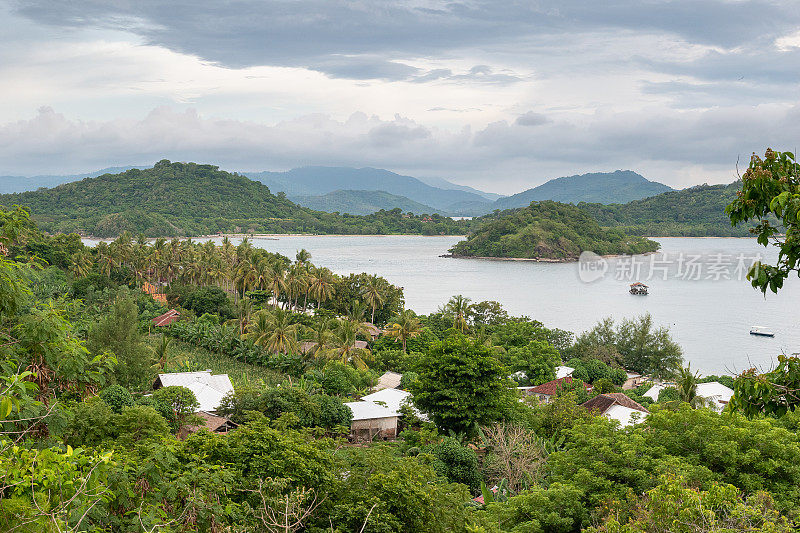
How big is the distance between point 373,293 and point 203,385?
Answer: 75.3ft

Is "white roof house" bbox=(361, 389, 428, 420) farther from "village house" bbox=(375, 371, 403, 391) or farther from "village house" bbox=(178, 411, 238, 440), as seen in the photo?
"village house" bbox=(178, 411, 238, 440)

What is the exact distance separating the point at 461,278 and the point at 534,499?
69142 mm

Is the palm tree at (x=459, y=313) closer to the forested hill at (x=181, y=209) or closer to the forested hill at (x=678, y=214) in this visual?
the forested hill at (x=181, y=209)

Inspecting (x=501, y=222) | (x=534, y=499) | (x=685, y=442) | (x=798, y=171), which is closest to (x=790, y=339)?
(x=685, y=442)

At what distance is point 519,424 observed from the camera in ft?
62.3

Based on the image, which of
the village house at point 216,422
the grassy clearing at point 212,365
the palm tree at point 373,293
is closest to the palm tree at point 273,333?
the grassy clearing at point 212,365

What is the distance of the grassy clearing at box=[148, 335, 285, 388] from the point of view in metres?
28.8

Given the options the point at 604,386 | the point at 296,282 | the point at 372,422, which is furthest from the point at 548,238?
the point at 372,422

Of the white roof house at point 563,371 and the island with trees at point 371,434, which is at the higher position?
the island with trees at point 371,434

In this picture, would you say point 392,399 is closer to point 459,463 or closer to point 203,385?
point 459,463

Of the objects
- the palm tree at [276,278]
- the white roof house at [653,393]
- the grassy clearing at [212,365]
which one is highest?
the palm tree at [276,278]

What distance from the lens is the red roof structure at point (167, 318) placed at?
38.9 m

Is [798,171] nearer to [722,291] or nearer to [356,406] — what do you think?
[356,406]

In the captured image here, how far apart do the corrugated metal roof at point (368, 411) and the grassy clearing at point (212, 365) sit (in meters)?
8.02
